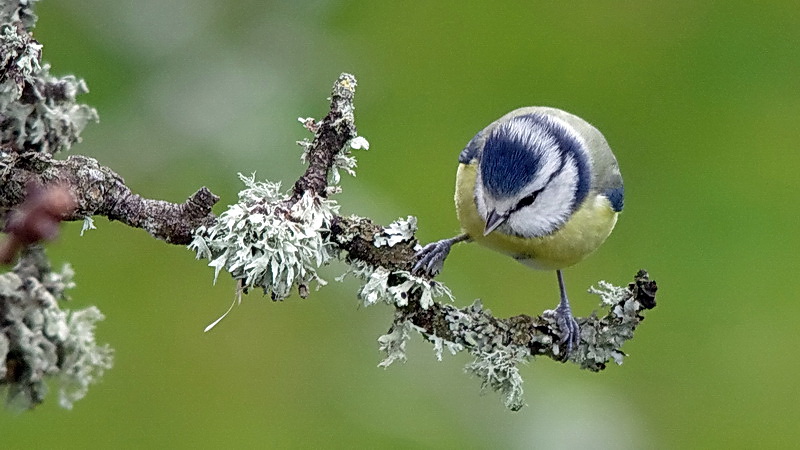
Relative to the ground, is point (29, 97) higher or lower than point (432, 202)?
lower

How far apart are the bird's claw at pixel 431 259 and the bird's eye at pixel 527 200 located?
9 cm

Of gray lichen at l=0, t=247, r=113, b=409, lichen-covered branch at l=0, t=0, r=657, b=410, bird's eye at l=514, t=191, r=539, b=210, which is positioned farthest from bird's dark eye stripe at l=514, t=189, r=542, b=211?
gray lichen at l=0, t=247, r=113, b=409

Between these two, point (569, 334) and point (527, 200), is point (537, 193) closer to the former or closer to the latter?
point (527, 200)

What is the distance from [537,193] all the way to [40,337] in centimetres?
63

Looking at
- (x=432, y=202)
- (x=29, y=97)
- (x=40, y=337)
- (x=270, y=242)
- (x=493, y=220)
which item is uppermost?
(x=432, y=202)

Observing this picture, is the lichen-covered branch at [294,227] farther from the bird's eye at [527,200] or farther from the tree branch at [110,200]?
the bird's eye at [527,200]

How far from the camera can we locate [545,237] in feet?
3.26

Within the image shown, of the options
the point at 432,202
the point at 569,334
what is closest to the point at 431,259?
the point at 569,334

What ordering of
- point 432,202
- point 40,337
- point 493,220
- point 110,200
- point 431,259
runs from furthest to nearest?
point 432,202 → point 493,220 → point 431,259 → point 110,200 → point 40,337

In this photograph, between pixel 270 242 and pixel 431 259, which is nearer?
pixel 270 242

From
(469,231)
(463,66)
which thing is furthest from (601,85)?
(469,231)

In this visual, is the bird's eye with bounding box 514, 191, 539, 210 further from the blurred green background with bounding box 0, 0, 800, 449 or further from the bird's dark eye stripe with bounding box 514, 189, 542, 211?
the blurred green background with bounding box 0, 0, 800, 449

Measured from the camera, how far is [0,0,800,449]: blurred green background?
4.27 feet

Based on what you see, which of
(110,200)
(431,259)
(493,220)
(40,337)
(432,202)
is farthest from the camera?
(432,202)
